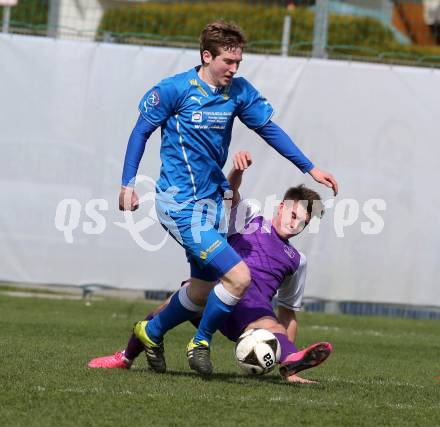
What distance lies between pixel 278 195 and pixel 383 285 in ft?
4.48

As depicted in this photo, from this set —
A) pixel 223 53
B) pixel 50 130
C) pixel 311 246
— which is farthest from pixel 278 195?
pixel 223 53

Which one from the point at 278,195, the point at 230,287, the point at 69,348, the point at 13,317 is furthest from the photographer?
the point at 278,195

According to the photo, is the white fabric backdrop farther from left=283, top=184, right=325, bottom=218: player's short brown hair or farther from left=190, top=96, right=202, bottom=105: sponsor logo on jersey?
left=190, top=96, right=202, bottom=105: sponsor logo on jersey

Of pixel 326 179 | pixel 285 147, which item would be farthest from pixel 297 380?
pixel 285 147

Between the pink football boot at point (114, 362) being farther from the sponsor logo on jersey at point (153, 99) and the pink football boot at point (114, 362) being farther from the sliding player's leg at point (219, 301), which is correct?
the sponsor logo on jersey at point (153, 99)

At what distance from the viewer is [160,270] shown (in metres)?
10.5

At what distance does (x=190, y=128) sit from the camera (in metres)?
5.75

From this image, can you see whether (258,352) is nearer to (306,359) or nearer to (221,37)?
(306,359)

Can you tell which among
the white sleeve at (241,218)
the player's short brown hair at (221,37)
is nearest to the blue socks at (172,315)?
the white sleeve at (241,218)

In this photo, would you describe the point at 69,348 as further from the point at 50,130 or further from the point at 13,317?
the point at 50,130

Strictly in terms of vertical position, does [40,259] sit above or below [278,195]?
below

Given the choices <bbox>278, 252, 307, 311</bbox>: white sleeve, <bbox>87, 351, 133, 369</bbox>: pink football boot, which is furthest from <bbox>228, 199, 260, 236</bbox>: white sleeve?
<bbox>87, 351, 133, 369</bbox>: pink football boot

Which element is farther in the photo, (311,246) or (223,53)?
(311,246)

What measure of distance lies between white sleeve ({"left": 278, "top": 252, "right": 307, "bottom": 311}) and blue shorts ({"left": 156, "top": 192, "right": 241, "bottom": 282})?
623mm
